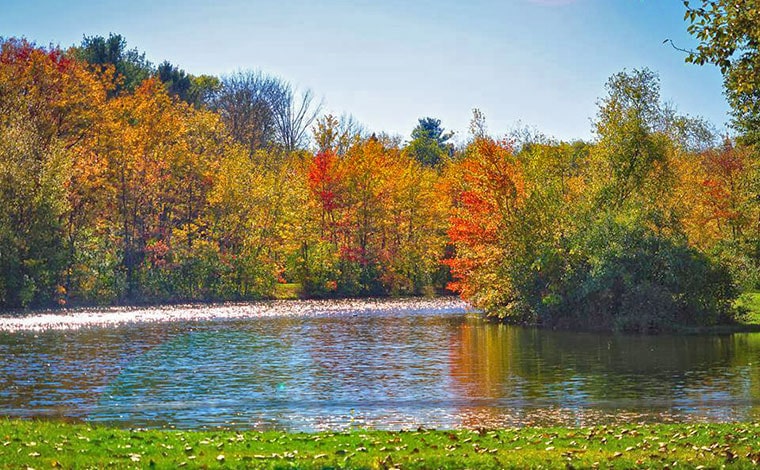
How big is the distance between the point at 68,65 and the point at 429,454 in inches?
2221

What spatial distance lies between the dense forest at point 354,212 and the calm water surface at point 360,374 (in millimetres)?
3836

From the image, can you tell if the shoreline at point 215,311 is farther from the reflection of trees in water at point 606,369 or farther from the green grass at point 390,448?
the green grass at point 390,448

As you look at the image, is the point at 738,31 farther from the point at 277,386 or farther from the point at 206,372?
the point at 206,372

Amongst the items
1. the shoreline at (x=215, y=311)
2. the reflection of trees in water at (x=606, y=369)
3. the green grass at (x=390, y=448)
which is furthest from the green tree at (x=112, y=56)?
the green grass at (x=390, y=448)

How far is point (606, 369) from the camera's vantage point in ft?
104

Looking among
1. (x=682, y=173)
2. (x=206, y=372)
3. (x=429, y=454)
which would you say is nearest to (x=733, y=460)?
(x=429, y=454)

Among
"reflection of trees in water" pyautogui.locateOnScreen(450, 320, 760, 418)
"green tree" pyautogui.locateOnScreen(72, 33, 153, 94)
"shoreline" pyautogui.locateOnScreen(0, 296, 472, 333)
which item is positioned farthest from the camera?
"green tree" pyautogui.locateOnScreen(72, 33, 153, 94)

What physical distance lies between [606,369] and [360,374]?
8901mm

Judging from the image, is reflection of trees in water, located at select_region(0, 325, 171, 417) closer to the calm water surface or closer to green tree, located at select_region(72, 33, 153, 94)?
the calm water surface

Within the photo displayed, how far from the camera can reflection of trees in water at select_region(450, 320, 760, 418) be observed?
83.6 feet

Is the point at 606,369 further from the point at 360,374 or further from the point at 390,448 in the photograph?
the point at 390,448

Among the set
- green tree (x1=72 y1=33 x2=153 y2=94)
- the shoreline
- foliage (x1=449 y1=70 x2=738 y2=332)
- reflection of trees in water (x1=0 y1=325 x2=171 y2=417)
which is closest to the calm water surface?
reflection of trees in water (x1=0 y1=325 x2=171 y2=417)

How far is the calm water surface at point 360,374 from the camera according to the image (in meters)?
22.8

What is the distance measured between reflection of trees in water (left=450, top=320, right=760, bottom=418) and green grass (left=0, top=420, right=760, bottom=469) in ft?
22.5
